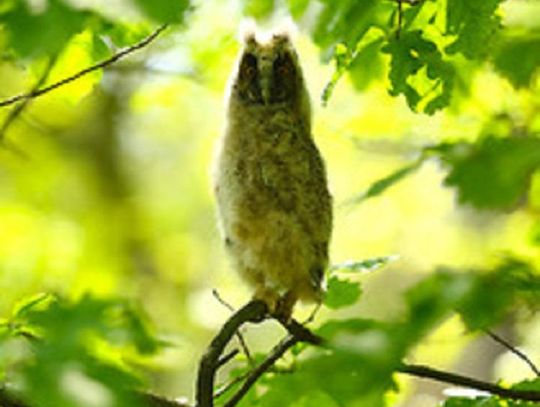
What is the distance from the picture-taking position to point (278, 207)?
273 cm

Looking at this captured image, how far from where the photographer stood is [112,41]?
2615mm

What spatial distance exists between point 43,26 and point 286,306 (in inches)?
58.5

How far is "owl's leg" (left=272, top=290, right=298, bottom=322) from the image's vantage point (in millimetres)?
2621

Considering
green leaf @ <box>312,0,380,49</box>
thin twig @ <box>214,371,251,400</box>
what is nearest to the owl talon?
thin twig @ <box>214,371,251,400</box>

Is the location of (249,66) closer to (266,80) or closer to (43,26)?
(266,80)

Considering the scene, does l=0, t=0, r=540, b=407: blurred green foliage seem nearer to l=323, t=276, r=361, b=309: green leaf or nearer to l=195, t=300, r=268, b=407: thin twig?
l=323, t=276, r=361, b=309: green leaf

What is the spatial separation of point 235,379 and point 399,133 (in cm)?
224

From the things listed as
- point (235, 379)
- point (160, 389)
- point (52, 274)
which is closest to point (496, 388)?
point (235, 379)

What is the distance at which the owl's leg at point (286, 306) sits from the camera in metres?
2.62

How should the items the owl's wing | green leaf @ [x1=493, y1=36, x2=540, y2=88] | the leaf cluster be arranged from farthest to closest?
the owl's wing, green leaf @ [x1=493, y1=36, x2=540, y2=88], the leaf cluster

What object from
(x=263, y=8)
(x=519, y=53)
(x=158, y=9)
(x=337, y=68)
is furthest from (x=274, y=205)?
(x=158, y=9)

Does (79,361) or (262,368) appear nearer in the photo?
(79,361)

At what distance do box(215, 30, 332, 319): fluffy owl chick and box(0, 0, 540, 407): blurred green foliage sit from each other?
0.11 meters

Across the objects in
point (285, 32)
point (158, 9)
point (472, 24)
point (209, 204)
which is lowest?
point (158, 9)
